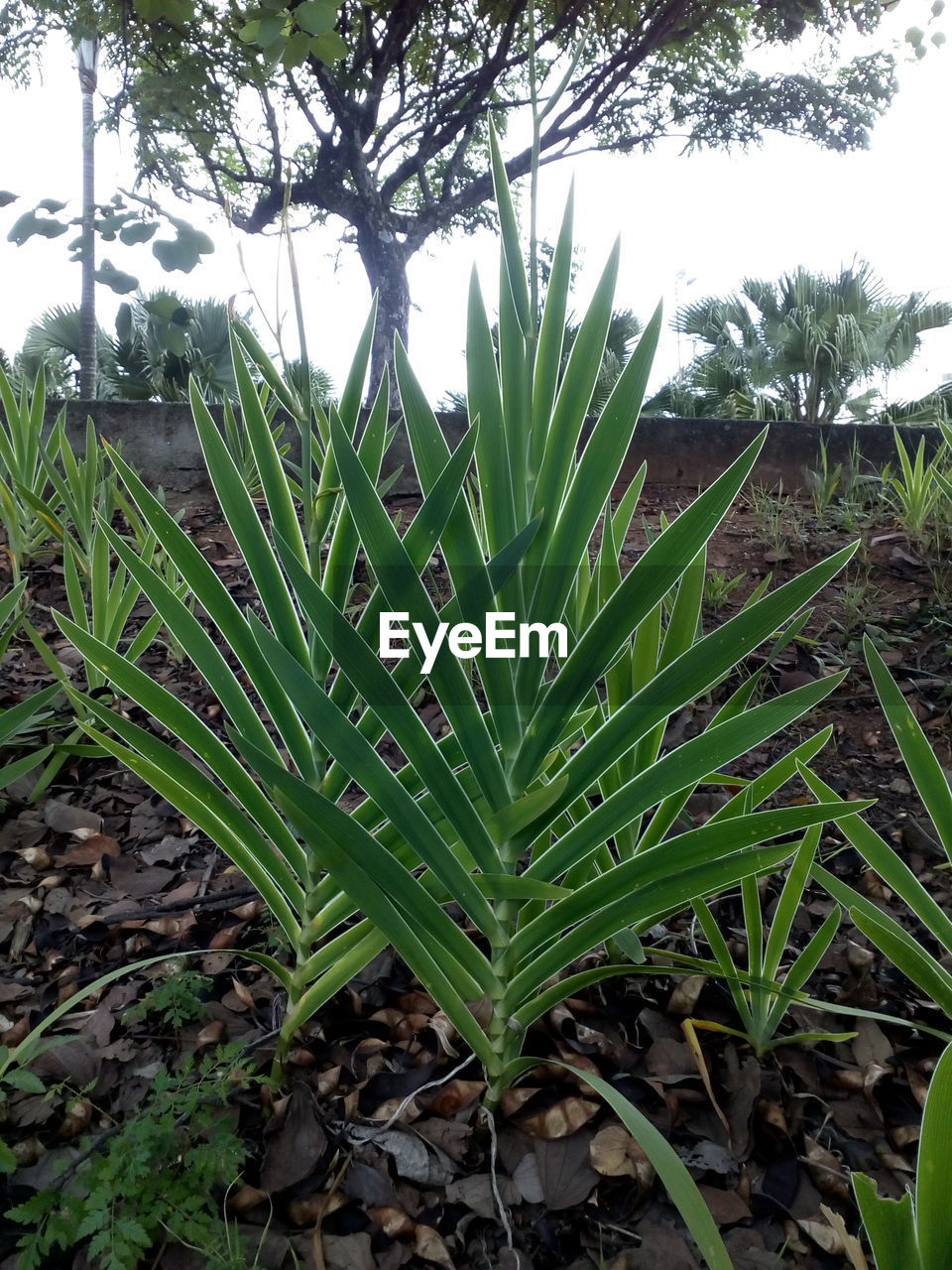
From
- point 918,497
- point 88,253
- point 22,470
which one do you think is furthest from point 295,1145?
point 918,497

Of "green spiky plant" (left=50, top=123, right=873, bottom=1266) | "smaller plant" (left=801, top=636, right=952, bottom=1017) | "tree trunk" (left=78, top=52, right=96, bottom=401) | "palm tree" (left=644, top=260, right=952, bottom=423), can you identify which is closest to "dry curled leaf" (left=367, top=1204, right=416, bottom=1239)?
"green spiky plant" (left=50, top=123, right=873, bottom=1266)

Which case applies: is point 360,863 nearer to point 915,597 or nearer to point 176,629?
point 176,629

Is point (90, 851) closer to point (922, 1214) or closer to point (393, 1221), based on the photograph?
point (393, 1221)

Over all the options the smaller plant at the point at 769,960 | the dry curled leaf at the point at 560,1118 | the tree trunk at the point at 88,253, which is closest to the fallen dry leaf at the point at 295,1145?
the dry curled leaf at the point at 560,1118

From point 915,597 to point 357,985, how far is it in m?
1.45

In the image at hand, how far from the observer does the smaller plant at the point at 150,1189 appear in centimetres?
54

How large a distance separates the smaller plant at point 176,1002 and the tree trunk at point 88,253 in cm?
101

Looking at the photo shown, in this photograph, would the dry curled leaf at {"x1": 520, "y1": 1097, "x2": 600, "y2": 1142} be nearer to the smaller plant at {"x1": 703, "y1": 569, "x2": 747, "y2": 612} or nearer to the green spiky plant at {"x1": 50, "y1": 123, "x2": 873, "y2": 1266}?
the green spiky plant at {"x1": 50, "y1": 123, "x2": 873, "y2": 1266}

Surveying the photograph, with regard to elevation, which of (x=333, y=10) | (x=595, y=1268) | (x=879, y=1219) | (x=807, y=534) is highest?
(x=333, y=10)

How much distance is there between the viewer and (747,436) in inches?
96.0

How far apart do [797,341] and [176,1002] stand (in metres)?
6.08

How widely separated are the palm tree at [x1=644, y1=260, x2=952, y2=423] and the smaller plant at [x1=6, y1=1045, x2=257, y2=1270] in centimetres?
530

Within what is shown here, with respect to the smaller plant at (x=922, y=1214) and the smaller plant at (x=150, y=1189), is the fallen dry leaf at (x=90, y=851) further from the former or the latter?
the smaller plant at (x=922, y=1214)

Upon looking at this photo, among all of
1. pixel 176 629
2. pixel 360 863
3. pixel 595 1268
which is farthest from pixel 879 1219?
pixel 176 629
